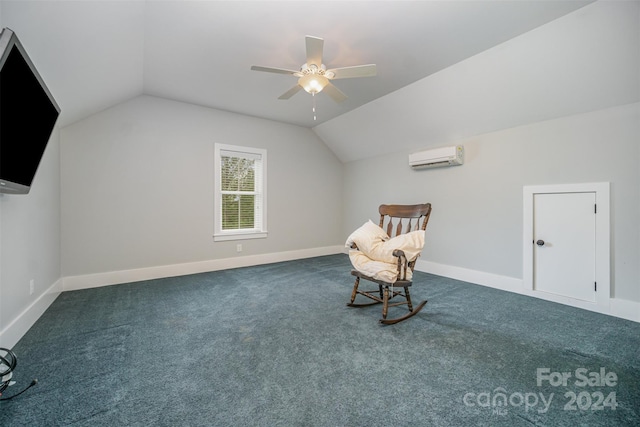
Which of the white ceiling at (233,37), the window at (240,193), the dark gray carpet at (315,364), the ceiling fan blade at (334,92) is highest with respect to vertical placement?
the white ceiling at (233,37)

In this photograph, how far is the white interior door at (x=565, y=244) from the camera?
9.18 ft

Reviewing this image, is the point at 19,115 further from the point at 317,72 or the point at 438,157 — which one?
the point at 438,157

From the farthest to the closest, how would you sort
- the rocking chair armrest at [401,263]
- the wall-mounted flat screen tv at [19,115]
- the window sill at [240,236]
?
the window sill at [240,236] → the rocking chair armrest at [401,263] → the wall-mounted flat screen tv at [19,115]

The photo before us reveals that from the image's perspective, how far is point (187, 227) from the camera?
415 centimetres

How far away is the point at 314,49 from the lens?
210 centimetres

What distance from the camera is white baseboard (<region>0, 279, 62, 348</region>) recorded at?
1.90m

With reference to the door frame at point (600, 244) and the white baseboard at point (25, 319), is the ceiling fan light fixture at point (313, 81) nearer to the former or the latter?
the door frame at point (600, 244)

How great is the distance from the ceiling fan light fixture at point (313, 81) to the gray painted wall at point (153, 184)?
241 centimetres

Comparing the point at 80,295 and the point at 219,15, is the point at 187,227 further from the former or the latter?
the point at 219,15

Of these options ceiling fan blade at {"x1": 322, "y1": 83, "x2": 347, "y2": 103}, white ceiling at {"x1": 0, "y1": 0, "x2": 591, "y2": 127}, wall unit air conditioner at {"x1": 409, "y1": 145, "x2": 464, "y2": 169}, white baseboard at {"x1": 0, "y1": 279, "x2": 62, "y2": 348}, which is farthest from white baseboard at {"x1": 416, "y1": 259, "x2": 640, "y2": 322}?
white baseboard at {"x1": 0, "y1": 279, "x2": 62, "y2": 348}

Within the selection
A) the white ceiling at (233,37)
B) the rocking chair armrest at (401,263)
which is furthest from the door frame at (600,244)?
the rocking chair armrest at (401,263)

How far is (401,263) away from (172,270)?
336 centimetres

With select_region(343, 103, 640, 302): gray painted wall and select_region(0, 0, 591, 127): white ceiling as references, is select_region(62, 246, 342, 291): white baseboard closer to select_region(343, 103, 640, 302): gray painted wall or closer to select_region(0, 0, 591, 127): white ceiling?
select_region(0, 0, 591, 127): white ceiling

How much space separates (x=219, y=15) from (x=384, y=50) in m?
1.55
